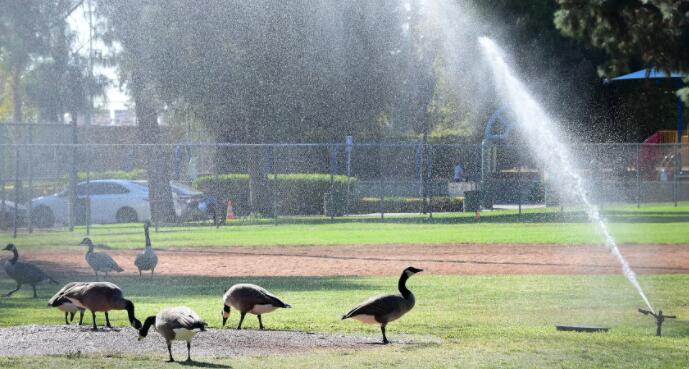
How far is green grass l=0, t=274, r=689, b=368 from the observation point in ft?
38.6

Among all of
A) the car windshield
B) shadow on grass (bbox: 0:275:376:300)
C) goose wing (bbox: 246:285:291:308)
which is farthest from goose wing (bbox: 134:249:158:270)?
the car windshield

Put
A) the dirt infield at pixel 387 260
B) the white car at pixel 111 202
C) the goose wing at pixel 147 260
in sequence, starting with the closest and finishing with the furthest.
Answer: the goose wing at pixel 147 260, the dirt infield at pixel 387 260, the white car at pixel 111 202

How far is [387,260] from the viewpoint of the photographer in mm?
26406

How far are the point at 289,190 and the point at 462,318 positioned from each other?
32.3 m

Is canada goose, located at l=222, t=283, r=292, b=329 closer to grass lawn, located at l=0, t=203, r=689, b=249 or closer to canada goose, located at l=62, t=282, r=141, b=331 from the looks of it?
canada goose, located at l=62, t=282, r=141, b=331

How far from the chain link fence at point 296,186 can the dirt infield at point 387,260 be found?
8775 mm

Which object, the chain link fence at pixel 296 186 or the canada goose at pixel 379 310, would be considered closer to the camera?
the canada goose at pixel 379 310

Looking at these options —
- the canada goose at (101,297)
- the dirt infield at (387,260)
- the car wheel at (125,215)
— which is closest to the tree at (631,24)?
the dirt infield at (387,260)

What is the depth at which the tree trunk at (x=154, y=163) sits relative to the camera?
4050 cm

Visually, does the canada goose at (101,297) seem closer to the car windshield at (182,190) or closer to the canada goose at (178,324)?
the canada goose at (178,324)

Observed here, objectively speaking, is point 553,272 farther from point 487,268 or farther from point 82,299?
point 82,299

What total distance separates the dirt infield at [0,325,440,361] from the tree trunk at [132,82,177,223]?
75.9 feet

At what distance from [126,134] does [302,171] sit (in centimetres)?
2781

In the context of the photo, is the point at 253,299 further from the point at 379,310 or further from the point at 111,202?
the point at 111,202
